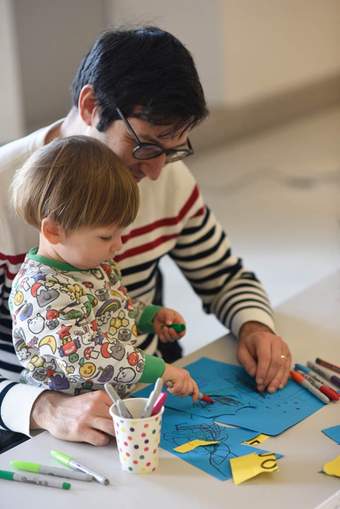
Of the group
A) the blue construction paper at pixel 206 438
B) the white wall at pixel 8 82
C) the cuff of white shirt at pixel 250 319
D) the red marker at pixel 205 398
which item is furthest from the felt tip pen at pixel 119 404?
the white wall at pixel 8 82

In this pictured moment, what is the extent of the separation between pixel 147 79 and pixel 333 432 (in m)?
0.69

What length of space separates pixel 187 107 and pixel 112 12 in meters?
4.03

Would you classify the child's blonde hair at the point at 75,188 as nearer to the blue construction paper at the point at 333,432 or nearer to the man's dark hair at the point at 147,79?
the man's dark hair at the point at 147,79

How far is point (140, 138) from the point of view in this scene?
151 centimetres

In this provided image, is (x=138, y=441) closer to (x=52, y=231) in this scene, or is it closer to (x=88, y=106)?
(x=52, y=231)

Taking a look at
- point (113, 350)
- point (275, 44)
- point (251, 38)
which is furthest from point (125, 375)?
point (275, 44)

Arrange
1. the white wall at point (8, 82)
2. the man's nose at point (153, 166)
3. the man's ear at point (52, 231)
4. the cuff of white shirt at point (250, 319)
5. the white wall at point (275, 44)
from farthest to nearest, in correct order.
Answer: the white wall at point (275, 44)
the white wall at point (8, 82)
the cuff of white shirt at point (250, 319)
the man's nose at point (153, 166)
the man's ear at point (52, 231)

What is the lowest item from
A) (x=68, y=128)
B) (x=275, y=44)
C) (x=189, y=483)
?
(x=275, y=44)

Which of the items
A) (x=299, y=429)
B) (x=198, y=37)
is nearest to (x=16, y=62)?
(x=198, y=37)

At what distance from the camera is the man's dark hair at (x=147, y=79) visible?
1468 millimetres

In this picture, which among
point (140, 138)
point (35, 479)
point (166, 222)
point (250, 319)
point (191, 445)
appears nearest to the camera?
point (35, 479)

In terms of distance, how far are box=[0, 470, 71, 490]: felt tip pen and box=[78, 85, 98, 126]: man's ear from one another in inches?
26.7

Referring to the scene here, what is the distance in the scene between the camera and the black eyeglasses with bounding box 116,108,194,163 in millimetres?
1502

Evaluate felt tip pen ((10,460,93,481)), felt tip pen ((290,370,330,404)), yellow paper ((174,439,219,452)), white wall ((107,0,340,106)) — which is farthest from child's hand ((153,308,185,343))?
white wall ((107,0,340,106))
